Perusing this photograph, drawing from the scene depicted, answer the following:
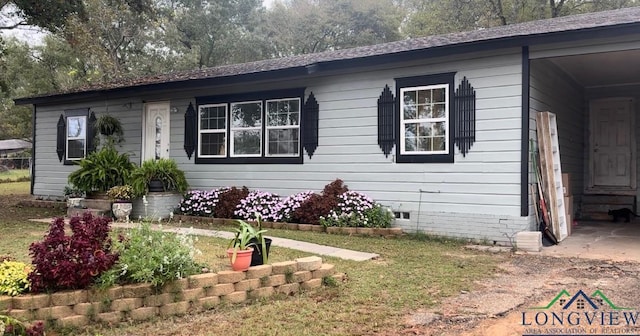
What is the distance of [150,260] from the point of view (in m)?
3.67

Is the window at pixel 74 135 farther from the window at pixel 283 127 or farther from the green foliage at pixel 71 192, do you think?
the window at pixel 283 127

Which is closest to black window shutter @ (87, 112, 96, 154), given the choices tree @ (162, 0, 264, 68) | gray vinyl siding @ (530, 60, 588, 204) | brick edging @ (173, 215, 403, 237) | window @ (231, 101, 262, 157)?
brick edging @ (173, 215, 403, 237)

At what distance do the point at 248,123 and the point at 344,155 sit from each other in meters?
2.47

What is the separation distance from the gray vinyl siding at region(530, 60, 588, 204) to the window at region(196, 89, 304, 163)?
4160mm

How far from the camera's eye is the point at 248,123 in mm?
10094

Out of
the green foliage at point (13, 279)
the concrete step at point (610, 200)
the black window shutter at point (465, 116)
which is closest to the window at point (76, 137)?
the black window shutter at point (465, 116)

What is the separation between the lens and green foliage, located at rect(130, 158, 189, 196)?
9.43m

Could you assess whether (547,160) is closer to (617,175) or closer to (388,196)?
(388,196)

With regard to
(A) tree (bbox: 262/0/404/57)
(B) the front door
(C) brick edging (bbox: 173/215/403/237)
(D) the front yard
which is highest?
(A) tree (bbox: 262/0/404/57)

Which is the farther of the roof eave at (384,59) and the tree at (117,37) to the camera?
the tree at (117,37)

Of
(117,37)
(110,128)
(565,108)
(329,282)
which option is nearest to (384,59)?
(565,108)

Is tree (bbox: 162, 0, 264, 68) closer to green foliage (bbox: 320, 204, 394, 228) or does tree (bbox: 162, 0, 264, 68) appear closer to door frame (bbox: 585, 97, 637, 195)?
green foliage (bbox: 320, 204, 394, 228)

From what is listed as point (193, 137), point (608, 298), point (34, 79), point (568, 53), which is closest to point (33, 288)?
point (608, 298)

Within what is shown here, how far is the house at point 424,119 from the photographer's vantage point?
7016 mm
